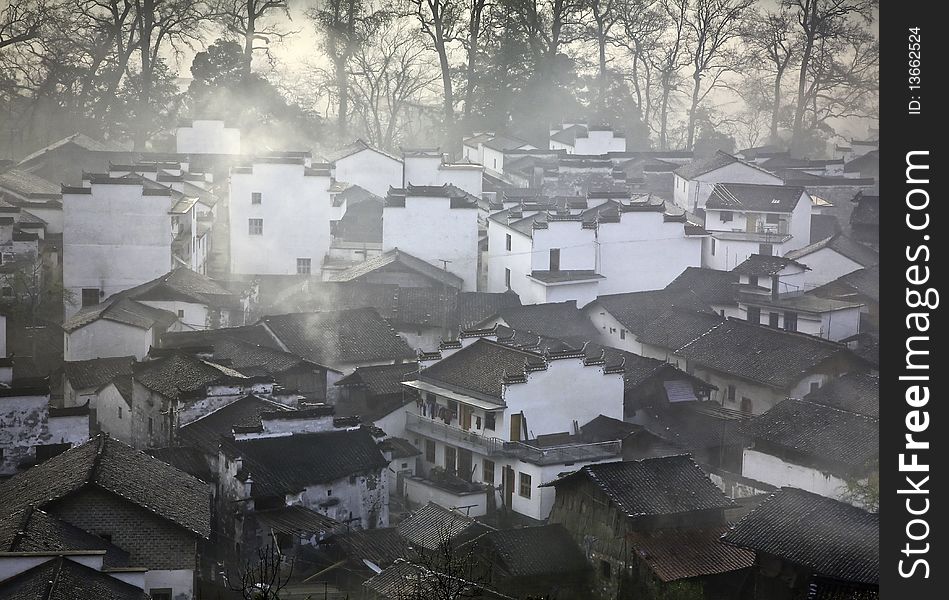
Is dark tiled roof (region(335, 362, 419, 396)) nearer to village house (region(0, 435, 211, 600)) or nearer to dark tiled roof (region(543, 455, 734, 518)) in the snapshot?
dark tiled roof (region(543, 455, 734, 518))

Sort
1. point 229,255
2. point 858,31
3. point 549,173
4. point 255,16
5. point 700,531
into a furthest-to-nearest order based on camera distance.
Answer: point 255,16, point 549,173, point 858,31, point 229,255, point 700,531

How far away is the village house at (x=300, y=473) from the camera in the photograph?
1459cm

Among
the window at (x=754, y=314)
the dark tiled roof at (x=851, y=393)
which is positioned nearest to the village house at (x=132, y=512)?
the dark tiled roof at (x=851, y=393)

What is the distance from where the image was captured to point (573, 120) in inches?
1401

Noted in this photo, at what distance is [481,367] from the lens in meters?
18.2

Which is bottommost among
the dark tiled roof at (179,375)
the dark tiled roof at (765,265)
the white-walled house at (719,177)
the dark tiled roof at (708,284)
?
the dark tiled roof at (179,375)

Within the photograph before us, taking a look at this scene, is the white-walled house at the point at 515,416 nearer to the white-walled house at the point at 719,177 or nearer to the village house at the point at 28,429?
the village house at the point at 28,429

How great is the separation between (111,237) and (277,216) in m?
4.19

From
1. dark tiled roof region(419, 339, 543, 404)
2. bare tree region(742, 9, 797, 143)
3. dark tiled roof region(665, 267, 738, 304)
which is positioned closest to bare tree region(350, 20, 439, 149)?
bare tree region(742, 9, 797, 143)

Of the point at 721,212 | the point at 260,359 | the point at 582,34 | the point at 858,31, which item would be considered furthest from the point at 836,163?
the point at 260,359

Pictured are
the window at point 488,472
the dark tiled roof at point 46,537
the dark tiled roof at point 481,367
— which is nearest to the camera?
the dark tiled roof at point 46,537

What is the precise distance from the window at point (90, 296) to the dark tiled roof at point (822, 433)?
10878 mm

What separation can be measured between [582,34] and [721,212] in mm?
11742
